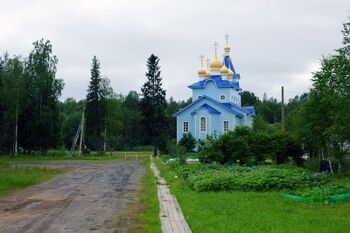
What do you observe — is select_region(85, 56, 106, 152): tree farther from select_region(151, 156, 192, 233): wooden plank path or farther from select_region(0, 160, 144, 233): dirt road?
select_region(151, 156, 192, 233): wooden plank path

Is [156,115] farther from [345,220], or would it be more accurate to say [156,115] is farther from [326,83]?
[345,220]

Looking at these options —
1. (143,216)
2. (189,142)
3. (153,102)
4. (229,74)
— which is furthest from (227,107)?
(143,216)

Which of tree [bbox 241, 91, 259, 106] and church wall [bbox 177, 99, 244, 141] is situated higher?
tree [bbox 241, 91, 259, 106]

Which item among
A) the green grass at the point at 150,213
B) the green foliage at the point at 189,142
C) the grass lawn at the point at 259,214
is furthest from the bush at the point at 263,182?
the green foliage at the point at 189,142

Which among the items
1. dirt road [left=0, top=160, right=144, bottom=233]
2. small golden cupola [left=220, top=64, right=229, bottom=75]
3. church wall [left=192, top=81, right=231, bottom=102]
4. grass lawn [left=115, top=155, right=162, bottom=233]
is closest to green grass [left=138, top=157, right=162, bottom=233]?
grass lawn [left=115, top=155, right=162, bottom=233]

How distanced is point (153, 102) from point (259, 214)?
182 ft

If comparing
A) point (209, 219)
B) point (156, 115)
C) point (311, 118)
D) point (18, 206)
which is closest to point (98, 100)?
point (156, 115)

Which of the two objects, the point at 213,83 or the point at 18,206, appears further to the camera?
the point at 213,83

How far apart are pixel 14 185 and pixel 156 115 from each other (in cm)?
4438

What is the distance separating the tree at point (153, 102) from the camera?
66.2m

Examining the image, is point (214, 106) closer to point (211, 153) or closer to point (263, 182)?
point (211, 153)

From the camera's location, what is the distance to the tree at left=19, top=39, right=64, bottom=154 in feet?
197

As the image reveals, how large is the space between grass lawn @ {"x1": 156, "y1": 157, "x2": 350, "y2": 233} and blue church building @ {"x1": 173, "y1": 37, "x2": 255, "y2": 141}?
4056 centimetres

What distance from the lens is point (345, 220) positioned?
418 inches
